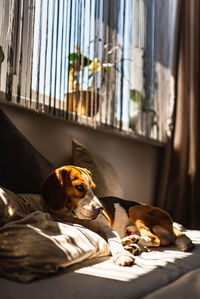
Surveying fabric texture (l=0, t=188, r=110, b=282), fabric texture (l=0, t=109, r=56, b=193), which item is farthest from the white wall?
fabric texture (l=0, t=188, r=110, b=282)

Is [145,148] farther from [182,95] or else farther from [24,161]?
[24,161]

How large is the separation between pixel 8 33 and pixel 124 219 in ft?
3.73

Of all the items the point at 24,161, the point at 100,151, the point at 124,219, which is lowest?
the point at 124,219

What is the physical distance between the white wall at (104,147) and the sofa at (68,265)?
2.04 feet

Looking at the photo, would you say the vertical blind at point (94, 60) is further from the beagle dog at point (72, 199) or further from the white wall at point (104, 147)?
the beagle dog at point (72, 199)

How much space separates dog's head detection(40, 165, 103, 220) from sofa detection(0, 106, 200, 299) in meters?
0.05

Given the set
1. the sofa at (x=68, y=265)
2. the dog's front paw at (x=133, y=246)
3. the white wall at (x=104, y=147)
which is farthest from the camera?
the white wall at (x=104, y=147)

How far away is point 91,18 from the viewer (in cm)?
226

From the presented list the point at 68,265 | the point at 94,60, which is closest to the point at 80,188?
the point at 68,265

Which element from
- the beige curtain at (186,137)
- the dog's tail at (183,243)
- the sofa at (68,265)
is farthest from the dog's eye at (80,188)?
the beige curtain at (186,137)

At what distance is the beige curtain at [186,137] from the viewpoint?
10.1 ft

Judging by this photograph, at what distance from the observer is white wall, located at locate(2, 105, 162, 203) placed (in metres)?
1.93

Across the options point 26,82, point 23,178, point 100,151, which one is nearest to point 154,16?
point 100,151

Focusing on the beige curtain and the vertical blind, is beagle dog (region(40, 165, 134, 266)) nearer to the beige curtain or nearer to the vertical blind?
the vertical blind
